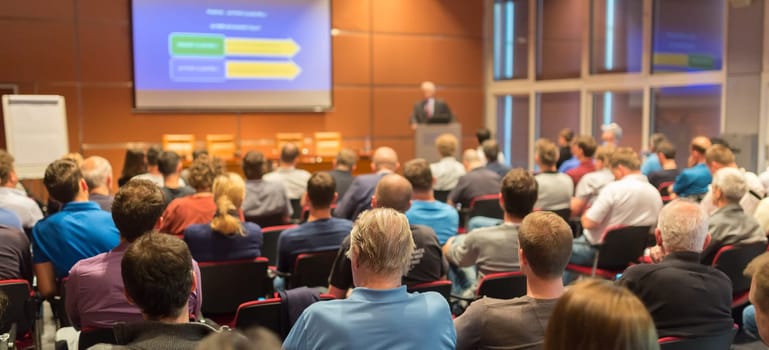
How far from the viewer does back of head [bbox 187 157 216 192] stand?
179 inches

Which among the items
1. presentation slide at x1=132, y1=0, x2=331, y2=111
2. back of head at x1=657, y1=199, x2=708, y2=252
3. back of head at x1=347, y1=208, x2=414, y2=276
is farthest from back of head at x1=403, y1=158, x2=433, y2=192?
presentation slide at x1=132, y1=0, x2=331, y2=111

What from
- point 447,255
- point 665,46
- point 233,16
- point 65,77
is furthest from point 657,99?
point 65,77

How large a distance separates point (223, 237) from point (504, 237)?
1.59 m

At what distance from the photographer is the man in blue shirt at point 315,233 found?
3.89 metres

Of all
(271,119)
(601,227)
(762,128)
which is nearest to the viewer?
(601,227)

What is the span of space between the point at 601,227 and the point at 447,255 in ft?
5.85

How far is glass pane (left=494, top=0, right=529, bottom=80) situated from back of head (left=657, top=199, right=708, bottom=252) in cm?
925

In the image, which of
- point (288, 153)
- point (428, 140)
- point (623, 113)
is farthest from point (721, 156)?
point (623, 113)

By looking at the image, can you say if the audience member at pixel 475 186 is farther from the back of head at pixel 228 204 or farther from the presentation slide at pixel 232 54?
the presentation slide at pixel 232 54

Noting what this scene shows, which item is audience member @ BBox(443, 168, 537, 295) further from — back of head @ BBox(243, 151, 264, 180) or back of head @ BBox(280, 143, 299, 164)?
back of head @ BBox(280, 143, 299, 164)

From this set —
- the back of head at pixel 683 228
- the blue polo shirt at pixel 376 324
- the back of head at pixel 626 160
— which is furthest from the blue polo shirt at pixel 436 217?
the blue polo shirt at pixel 376 324

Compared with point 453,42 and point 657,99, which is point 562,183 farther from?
point 453,42

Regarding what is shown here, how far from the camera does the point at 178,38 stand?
31.1 ft

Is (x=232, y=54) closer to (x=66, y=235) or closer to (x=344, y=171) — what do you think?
(x=344, y=171)
